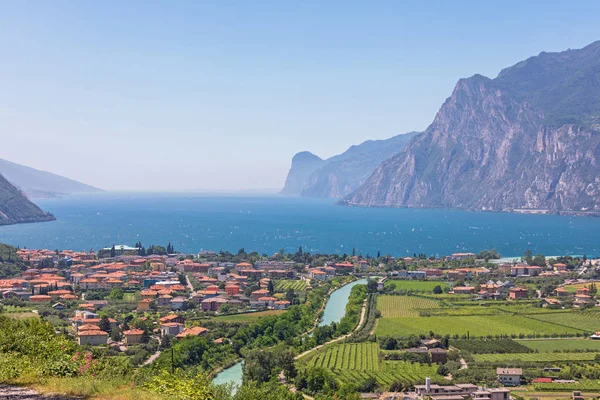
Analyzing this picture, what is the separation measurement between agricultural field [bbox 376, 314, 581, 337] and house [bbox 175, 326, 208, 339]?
1176cm

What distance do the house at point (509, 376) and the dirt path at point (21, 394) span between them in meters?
25.8

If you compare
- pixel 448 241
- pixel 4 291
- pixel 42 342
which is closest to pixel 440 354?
pixel 42 342

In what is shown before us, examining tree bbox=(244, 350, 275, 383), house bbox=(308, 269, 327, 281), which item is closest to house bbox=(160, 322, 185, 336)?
tree bbox=(244, 350, 275, 383)

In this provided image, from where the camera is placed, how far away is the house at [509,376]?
3173cm

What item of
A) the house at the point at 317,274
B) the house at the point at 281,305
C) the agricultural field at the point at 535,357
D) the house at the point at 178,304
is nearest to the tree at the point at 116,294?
the house at the point at 178,304

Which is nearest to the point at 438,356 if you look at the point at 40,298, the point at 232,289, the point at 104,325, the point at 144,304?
the point at 104,325

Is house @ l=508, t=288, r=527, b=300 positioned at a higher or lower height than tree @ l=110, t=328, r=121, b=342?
higher

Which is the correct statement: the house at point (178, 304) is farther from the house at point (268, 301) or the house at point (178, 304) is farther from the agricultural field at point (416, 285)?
the agricultural field at point (416, 285)

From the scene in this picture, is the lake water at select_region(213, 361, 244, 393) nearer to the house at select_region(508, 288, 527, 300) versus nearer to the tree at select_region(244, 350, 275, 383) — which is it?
the tree at select_region(244, 350, 275, 383)

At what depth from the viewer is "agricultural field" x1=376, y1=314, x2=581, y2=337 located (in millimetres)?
43469

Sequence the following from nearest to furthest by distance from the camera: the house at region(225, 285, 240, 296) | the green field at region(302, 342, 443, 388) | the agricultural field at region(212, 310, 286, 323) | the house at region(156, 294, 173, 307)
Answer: the green field at region(302, 342, 443, 388), the agricultural field at region(212, 310, 286, 323), the house at region(156, 294, 173, 307), the house at region(225, 285, 240, 296)

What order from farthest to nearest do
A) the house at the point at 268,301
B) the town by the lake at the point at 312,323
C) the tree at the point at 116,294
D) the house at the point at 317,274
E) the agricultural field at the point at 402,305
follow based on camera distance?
1. the house at the point at 317,274
2. the tree at the point at 116,294
3. the house at the point at 268,301
4. the agricultural field at the point at 402,305
5. the town by the lake at the point at 312,323

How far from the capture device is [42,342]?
692 inches

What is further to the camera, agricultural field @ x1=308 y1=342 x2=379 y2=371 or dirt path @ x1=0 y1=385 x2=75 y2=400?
agricultural field @ x1=308 y1=342 x2=379 y2=371
